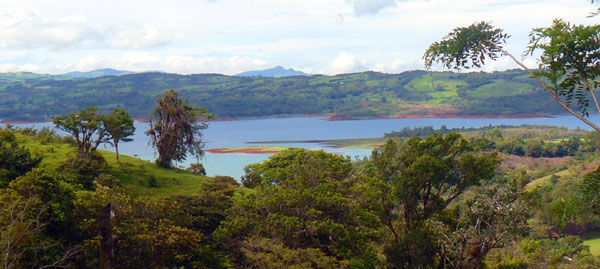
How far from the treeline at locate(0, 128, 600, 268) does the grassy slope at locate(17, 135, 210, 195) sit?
407 centimetres

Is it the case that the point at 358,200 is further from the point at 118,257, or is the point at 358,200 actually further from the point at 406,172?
the point at 118,257

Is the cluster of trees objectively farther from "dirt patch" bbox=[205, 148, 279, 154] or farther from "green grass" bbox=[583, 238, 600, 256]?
"dirt patch" bbox=[205, 148, 279, 154]

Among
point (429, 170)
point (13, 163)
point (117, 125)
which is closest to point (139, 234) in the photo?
point (13, 163)

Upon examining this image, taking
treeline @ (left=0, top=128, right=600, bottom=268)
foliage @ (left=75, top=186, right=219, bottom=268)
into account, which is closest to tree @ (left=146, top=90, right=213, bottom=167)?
treeline @ (left=0, top=128, right=600, bottom=268)

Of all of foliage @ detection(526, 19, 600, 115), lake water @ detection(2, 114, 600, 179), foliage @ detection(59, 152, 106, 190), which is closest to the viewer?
foliage @ detection(526, 19, 600, 115)

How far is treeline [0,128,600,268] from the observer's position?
16109 mm

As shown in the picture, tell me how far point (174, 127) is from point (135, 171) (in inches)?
195

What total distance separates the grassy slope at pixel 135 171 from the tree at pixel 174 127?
1502 mm

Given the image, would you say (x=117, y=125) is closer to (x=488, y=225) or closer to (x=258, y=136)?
(x=488, y=225)

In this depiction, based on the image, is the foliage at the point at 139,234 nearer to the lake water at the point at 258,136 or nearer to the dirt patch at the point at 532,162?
the lake water at the point at 258,136

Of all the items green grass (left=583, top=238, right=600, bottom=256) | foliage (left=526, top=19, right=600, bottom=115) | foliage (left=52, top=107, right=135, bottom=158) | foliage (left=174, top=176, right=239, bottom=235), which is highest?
foliage (left=526, top=19, right=600, bottom=115)

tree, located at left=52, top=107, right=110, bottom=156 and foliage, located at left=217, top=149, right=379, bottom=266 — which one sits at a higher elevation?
tree, located at left=52, top=107, right=110, bottom=156

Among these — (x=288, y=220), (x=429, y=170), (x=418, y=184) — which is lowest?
(x=288, y=220)

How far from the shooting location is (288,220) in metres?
19.4
